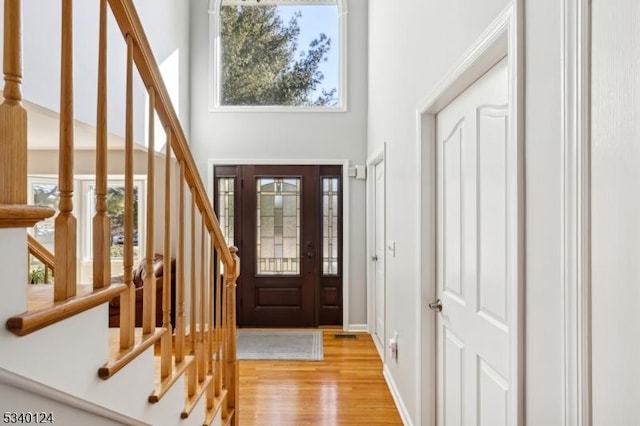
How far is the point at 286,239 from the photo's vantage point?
197 inches

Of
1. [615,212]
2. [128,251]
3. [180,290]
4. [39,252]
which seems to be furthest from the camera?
[39,252]

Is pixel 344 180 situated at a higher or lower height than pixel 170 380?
higher

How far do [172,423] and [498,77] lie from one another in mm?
1680

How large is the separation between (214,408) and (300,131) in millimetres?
3609

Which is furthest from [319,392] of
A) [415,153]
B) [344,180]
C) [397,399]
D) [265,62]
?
[265,62]

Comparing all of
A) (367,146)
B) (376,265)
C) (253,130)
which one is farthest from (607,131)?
(253,130)

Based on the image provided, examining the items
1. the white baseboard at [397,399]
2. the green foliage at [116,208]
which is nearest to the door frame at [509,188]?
the white baseboard at [397,399]

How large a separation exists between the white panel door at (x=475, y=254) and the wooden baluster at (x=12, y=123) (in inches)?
47.7

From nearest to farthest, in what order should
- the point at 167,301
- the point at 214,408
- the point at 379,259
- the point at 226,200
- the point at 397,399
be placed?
the point at 167,301
the point at 214,408
the point at 397,399
the point at 379,259
the point at 226,200

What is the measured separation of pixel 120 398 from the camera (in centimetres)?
105

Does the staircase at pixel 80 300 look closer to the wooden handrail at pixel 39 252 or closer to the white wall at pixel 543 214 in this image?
the white wall at pixel 543 214

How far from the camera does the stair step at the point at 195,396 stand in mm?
1522

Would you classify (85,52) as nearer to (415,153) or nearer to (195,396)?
(415,153)

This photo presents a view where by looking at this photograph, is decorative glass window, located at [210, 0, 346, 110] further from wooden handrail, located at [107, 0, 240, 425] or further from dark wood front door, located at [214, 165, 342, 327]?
wooden handrail, located at [107, 0, 240, 425]
